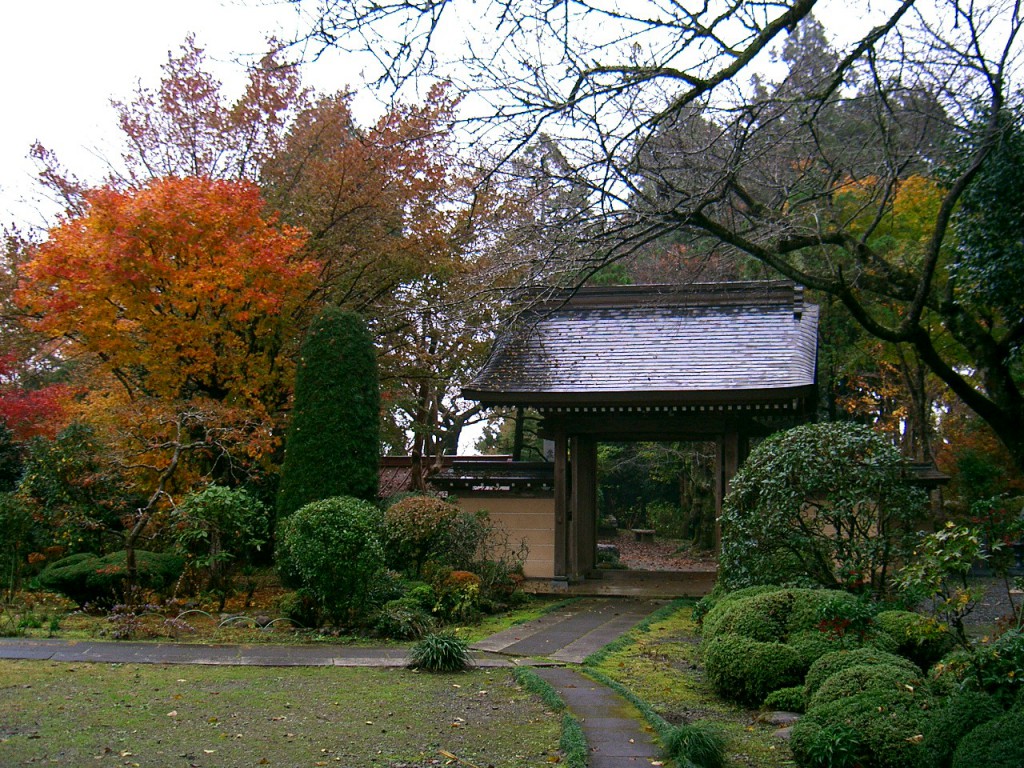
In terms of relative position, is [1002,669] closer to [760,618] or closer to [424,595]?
[760,618]

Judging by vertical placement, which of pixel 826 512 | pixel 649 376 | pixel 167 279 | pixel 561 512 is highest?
pixel 167 279

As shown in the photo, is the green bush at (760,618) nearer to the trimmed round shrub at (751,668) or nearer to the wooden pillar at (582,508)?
the trimmed round shrub at (751,668)

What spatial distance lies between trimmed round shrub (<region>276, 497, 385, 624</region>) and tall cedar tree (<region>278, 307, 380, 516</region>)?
2582 millimetres

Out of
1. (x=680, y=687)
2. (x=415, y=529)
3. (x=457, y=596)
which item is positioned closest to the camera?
(x=680, y=687)

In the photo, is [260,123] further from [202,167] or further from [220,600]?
[220,600]

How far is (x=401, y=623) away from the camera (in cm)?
950

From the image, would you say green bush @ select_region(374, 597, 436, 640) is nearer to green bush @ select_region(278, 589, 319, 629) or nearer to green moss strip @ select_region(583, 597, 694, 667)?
green bush @ select_region(278, 589, 319, 629)

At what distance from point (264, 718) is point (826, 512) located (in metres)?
5.71

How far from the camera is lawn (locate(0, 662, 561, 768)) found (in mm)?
5129

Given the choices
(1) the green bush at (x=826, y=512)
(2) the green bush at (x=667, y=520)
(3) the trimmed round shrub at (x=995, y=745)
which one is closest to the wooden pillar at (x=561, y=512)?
(1) the green bush at (x=826, y=512)

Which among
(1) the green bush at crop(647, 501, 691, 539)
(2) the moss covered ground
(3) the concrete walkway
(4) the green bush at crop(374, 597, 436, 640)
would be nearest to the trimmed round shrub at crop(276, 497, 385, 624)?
(4) the green bush at crop(374, 597, 436, 640)

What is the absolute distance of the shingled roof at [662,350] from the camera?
541 inches

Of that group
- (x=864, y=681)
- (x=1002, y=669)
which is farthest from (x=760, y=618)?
(x=1002, y=669)

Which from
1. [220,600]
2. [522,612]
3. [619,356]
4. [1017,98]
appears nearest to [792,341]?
[619,356]
